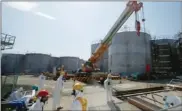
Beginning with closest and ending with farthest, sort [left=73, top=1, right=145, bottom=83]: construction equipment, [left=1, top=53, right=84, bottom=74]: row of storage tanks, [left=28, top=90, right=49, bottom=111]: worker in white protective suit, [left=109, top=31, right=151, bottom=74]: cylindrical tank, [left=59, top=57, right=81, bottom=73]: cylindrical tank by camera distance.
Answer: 1. [left=28, top=90, right=49, bottom=111]: worker in white protective suit
2. [left=73, top=1, right=145, bottom=83]: construction equipment
3. [left=109, top=31, right=151, bottom=74]: cylindrical tank
4. [left=1, top=53, right=84, bottom=74]: row of storage tanks
5. [left=59, top=57, right=81, bottom=73]: cylindrical tank

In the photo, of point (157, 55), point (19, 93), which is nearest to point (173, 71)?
point (157, 55)

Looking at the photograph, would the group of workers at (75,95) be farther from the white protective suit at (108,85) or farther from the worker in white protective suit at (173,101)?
the worker in white protective suit at (173,101)

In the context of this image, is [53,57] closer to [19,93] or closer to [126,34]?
[126,34]

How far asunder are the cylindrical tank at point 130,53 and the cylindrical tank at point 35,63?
22039 millimetres

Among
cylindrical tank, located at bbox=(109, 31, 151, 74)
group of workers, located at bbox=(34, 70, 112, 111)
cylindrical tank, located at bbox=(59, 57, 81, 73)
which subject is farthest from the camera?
cylindrical tank, located at bbox=(59, 57, 81, 73)

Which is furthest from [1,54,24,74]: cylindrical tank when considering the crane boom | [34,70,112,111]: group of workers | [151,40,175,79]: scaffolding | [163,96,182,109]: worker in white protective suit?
[163,96,182,109]: worker in white protective suit

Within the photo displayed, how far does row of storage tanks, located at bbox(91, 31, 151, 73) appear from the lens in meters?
22.9

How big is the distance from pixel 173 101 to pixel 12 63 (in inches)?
1536

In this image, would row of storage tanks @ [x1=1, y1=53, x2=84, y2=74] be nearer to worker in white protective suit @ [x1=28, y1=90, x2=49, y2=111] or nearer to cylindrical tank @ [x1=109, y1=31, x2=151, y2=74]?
cylindrical tank @ [x1=109, y1=31, x2=151, y2=74]

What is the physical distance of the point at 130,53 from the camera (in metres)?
23.2

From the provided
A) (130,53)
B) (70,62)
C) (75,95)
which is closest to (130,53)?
(130,53)

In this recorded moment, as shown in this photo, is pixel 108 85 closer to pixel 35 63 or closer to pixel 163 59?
pixel 163 59

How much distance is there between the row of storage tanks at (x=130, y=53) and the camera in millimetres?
Answer: 22859

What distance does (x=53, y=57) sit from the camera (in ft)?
147
